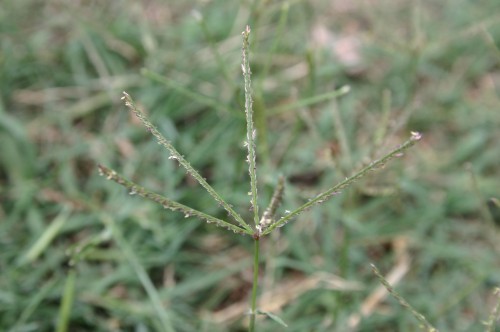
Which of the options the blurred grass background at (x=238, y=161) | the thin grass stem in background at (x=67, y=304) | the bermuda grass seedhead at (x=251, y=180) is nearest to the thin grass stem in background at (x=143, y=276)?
the blurred grass background at (x=238, y=161)

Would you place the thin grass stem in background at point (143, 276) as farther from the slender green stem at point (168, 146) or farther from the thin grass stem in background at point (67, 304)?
the slender green stem at point (168, 146)

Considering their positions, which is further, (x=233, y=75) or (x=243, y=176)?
(x=233, y=75)

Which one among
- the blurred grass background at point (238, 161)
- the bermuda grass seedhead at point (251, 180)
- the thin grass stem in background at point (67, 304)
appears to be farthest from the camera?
the blurred grass background at point (238, 161)

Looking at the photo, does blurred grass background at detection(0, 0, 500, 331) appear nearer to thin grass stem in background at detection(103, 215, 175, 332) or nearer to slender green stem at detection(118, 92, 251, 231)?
thin grass stem in background at detection(103, 215, 175, 332)

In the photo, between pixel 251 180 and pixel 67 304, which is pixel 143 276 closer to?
pixel 67 304

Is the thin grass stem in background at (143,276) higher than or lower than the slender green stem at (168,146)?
lower

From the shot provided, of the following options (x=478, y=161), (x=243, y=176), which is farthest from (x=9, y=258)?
(x=478, y=161)

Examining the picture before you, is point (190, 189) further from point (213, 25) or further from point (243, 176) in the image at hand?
point (213, 25)

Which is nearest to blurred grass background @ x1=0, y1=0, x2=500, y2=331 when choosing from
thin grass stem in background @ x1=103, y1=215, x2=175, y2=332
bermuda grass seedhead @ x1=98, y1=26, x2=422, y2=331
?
thin grass stem in background @ x1=103, y1=215, x2=175, y2=332
